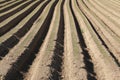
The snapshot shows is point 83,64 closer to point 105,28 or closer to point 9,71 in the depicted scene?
point 9,71

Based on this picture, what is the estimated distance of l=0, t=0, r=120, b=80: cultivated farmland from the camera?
9930mm

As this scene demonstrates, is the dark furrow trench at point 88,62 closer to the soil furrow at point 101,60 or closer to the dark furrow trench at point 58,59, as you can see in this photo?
the soil furrow at point 101,60

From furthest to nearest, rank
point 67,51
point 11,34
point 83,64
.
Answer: point 11,34, point 67,51, point 83,64

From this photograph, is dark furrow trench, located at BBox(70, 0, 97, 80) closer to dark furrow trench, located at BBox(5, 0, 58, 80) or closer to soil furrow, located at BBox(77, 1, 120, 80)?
soil furrow, located at BBox(77, 1, 120, 80)

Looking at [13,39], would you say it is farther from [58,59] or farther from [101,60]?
[101,60]

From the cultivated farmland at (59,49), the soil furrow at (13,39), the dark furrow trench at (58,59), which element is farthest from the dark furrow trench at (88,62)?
the soil furrow at (13,39)

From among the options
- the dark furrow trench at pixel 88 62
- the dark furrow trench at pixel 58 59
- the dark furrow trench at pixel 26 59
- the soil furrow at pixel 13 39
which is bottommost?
the dark furrow trench at pixel 88 62

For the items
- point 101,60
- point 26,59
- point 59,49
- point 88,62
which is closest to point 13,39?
point 59,49

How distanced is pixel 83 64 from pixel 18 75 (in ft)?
8.24

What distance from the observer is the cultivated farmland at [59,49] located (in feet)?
32.6

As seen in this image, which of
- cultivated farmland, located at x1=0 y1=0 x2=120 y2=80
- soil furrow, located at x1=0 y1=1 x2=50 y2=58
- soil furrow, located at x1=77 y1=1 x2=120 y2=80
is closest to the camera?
soil furrow, located at x1=77 y1=1 x2=120 y2=80

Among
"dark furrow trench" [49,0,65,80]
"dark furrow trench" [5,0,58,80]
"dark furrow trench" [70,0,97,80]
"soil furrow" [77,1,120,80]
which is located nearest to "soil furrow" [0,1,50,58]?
"dark furrow trench" [5,0,58,80]

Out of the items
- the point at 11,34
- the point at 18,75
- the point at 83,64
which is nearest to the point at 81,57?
the point at 83,64

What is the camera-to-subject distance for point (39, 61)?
10.9 meters
